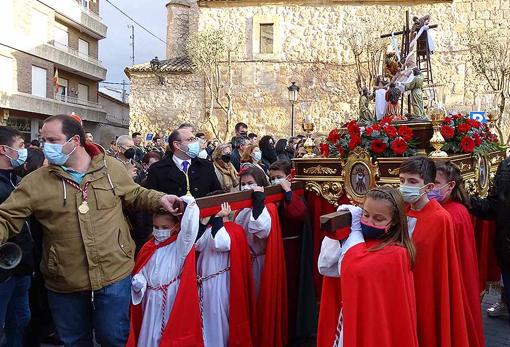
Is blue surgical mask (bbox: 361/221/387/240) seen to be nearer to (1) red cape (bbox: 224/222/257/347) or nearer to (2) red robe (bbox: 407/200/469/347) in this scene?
(2) red robe (bbox: 407/200/469/347)

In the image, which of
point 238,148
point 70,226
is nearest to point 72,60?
point 238,148

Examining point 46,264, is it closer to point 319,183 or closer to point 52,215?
point 52,215

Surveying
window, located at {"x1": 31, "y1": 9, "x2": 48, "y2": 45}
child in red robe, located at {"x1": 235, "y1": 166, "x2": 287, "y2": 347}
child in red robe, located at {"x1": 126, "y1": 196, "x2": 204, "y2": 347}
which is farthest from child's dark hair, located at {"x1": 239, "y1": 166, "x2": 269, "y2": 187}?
window, located at {"x1": 31, "y1": 9, "x2": 48, "y2": 45}

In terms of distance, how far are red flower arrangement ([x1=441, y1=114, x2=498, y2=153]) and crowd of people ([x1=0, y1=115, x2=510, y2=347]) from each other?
786mm

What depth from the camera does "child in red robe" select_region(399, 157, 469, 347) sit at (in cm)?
344

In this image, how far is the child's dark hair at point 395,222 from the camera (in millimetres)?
2955

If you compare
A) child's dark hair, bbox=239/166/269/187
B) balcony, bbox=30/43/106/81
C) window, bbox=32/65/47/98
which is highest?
balcony, bbox=30/43/106/81

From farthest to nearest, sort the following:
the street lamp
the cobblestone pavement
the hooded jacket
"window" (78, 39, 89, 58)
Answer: "window" (78, 39, 89, 58)
the street lamp
the cobblestone pavement
the hooded jacket

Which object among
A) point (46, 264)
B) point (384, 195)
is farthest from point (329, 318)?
point (46, 264)

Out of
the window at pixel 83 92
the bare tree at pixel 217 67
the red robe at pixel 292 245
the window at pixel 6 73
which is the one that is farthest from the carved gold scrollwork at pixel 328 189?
the window at pixel 83 92

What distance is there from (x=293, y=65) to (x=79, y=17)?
49.1 feet

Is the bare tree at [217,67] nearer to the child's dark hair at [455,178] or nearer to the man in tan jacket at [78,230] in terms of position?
the child's dark hair at [455,178]

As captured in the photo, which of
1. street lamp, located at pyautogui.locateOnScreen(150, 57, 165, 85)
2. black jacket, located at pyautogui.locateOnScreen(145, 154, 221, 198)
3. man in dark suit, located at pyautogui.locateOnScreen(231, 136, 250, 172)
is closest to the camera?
black jacket, located at pyautogui.locateOnScreen(145, 154, 221, 198)

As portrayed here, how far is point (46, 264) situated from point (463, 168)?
13.5 feet
